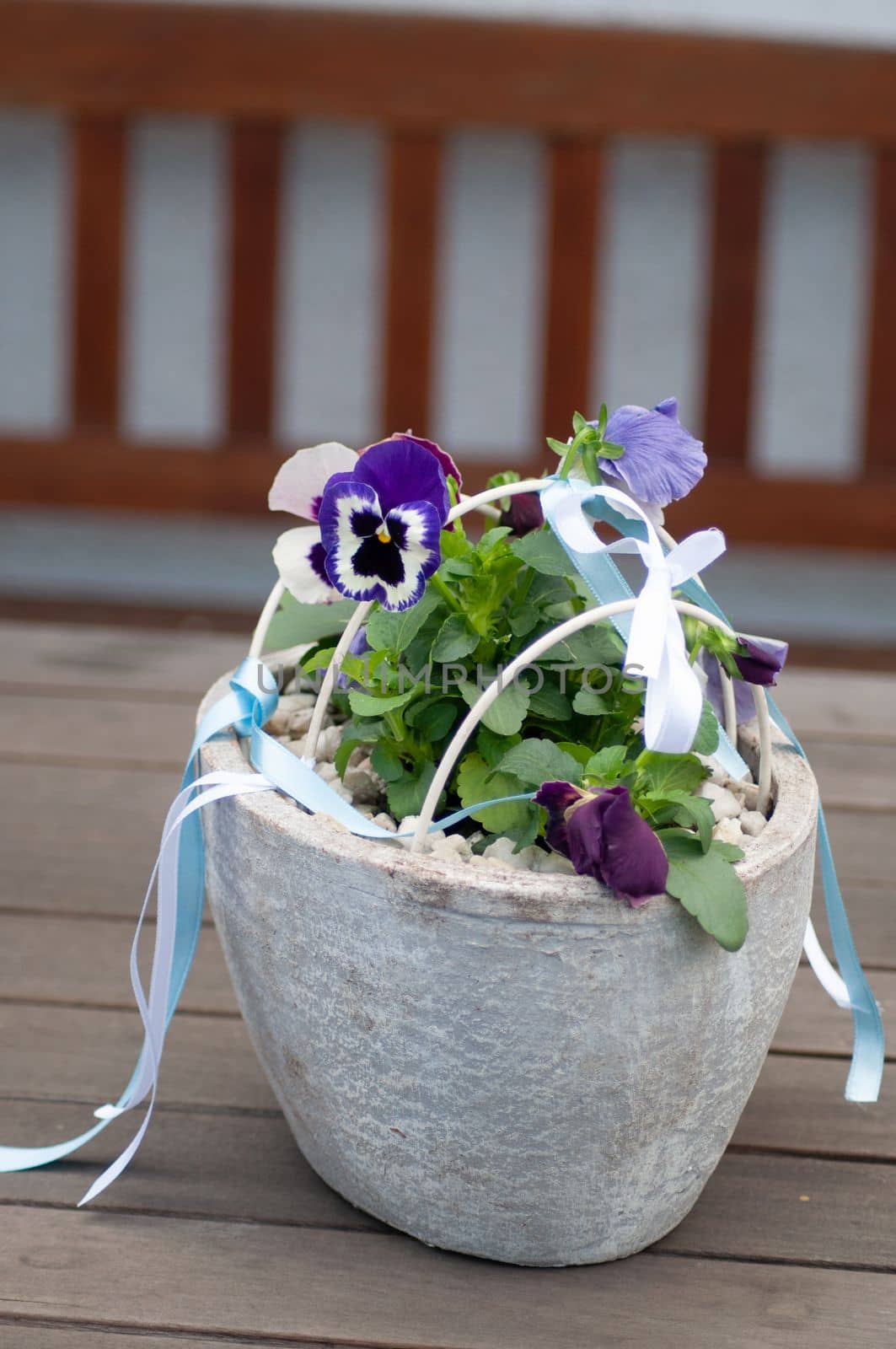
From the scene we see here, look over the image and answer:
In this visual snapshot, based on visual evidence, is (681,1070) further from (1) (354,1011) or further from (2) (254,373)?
(2) (254,373)

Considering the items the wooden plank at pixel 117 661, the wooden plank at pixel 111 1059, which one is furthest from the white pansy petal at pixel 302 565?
the wooden plank at pixel 117 661

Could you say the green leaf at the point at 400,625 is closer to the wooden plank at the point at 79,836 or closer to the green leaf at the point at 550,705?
the green leaf at the point at 550,705

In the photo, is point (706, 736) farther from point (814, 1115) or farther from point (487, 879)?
point (814, 1115)

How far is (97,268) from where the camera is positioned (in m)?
2.41

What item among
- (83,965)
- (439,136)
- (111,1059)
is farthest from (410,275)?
(111,1059)

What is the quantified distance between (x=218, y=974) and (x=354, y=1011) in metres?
0.39

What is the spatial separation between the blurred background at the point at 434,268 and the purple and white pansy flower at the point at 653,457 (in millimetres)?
1585

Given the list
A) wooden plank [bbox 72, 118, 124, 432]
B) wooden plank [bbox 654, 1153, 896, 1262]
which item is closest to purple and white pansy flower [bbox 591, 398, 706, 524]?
wooden plank [bbox 654, 1153, 896, 1262]

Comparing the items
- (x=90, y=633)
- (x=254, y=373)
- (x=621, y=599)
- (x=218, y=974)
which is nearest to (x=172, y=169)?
(x=254, y=373)

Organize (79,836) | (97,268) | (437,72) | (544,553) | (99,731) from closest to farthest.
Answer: (544,553)
(79,836)
(99,731)
(437,72)
(97,268)

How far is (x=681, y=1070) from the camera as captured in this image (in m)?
0.73

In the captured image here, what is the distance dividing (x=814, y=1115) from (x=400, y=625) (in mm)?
409

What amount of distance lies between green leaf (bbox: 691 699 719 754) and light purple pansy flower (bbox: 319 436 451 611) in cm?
14

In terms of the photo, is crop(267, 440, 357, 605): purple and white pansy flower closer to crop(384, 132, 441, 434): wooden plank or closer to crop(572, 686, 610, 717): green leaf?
crop(572, 686, 610, 717): green leaf
